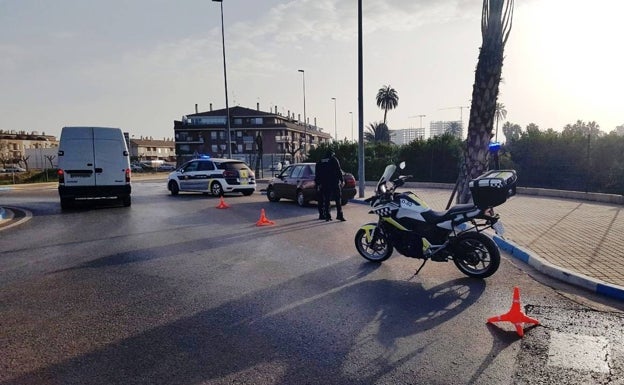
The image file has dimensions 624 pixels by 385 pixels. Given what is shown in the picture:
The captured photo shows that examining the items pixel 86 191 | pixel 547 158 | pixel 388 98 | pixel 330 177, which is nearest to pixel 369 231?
pixel 330 177

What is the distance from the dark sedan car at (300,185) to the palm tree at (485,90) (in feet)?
16.5

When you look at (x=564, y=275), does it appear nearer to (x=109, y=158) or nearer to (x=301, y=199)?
(x=301, y=199)

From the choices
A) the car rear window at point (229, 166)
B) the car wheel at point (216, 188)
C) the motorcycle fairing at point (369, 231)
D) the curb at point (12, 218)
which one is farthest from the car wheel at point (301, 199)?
the curb at point (12, 218)

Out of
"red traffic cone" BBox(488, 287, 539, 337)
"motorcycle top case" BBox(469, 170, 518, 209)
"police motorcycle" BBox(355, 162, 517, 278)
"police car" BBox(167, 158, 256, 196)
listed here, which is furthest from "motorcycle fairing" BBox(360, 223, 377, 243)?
"police car" BBox(167, 158, 256, 196)

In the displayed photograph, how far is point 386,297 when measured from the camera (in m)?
5.11

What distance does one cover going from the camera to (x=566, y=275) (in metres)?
5.66

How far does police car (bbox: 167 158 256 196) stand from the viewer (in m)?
18.7

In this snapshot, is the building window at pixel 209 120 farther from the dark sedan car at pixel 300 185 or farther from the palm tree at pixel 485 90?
the palm tree at pixel 485 90

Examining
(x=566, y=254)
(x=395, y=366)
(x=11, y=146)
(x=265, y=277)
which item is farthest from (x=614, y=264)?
(x=11, y=146)

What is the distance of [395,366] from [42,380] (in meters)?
2.82

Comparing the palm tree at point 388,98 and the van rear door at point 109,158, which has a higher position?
the palm tree at point 388,98

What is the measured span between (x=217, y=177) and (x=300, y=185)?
17.9ft

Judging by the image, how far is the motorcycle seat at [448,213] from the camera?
5.87 meters

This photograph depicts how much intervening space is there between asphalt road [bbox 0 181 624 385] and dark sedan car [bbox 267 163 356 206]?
676cm
